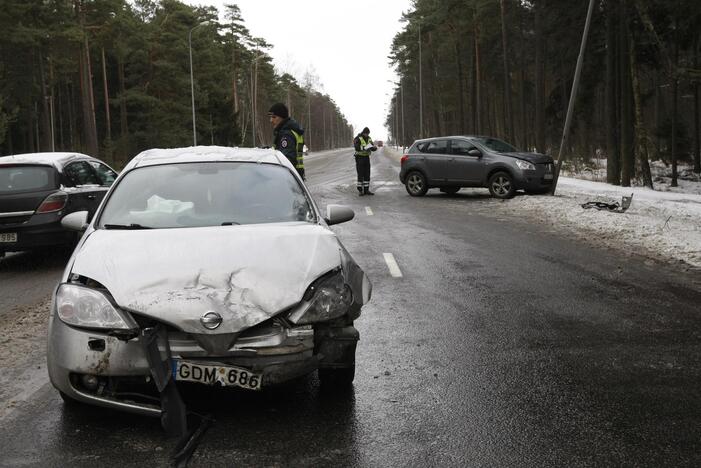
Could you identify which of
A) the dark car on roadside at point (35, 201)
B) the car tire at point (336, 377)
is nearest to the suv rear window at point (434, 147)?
the dark car on roadside at point (35, 201)

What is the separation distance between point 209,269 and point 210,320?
390 millimetres

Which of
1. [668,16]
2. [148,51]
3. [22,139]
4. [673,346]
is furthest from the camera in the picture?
[22,139]

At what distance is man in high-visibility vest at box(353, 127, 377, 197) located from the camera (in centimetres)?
2094

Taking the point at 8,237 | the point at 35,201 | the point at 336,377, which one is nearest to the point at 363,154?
the point at 35,201

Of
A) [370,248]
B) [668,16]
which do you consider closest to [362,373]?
[370,248]

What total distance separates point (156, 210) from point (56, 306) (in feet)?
4.28

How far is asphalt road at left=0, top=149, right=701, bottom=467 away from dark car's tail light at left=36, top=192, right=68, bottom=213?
166 cm

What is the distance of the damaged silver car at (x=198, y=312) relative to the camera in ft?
11.7

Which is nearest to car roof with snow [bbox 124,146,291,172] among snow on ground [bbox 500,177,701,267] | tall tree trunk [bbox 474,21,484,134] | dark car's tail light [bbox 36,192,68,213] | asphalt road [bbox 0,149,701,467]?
asphalt road [bbox 0,149,701,467]

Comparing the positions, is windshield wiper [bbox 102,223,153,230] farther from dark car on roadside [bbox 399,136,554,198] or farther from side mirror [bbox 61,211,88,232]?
dark car on roadside [bbox 399,136,554,198]

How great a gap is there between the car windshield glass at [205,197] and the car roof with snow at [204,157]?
7 cm

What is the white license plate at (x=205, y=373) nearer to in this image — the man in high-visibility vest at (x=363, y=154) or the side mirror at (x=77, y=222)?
the side mirror at (x=77, y=222)

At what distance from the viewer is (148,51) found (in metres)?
56.7

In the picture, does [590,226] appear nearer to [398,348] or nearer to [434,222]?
[434,222]
